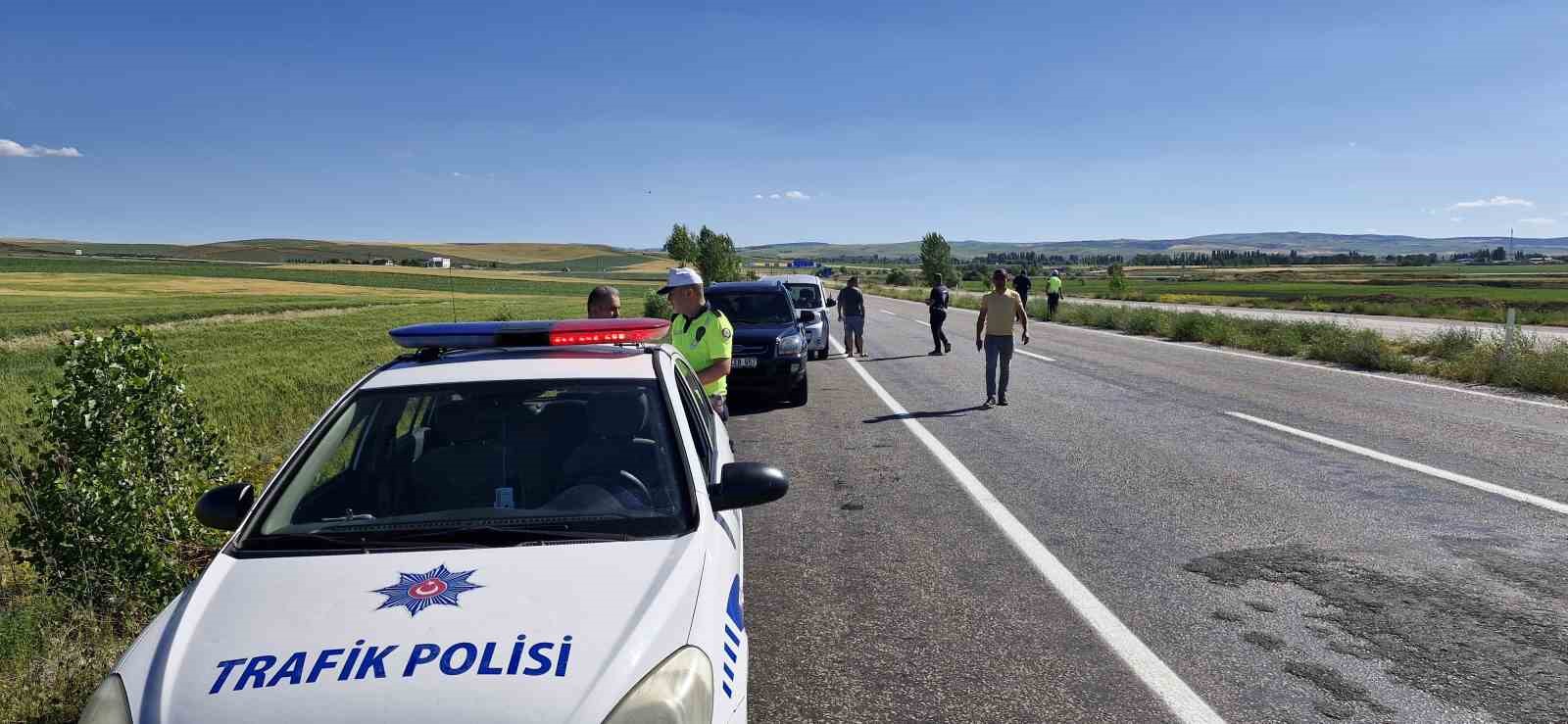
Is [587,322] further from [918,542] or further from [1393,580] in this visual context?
[1393,580]

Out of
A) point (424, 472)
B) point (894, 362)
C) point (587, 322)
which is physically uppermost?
point (587, 322)

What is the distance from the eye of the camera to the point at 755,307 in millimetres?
14000

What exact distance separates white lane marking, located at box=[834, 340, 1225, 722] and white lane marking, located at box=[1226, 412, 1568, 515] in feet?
12.1

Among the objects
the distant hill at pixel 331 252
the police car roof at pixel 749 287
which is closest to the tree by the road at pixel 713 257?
the distant hill at pixel 331 252

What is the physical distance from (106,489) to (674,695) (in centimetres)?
392

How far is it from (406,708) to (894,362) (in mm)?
16631

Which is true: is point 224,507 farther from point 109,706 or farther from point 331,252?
point 331,252

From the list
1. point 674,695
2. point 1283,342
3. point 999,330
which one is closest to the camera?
point 674,695

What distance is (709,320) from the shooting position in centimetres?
653

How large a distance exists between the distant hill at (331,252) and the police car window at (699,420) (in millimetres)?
109447

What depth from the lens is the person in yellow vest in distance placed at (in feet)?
21.3

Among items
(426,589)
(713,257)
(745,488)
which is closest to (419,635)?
(426,589)

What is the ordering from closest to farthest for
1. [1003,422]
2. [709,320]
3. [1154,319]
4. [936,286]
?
[709,320]
[1003,422]
[936,286]
[1154,319]

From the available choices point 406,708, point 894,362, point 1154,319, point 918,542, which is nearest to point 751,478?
point 406,708
